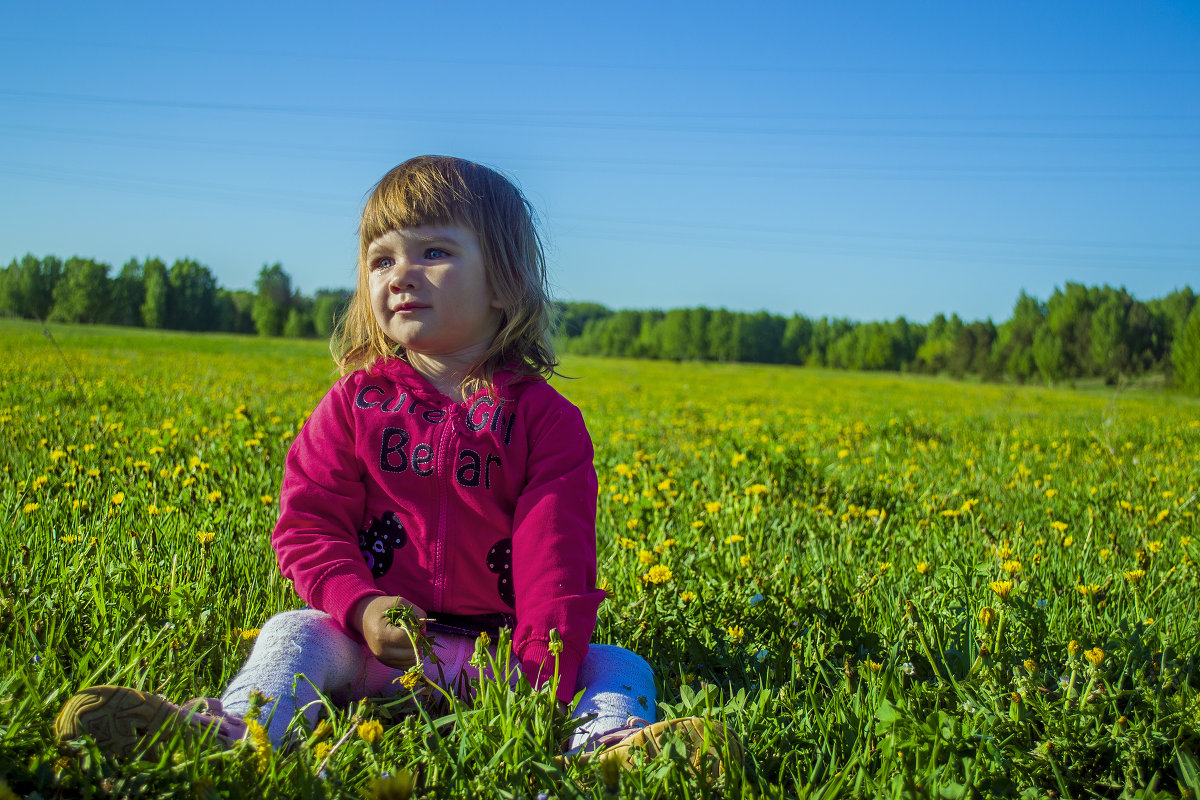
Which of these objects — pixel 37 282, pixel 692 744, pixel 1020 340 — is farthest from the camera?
pixel 1020 340

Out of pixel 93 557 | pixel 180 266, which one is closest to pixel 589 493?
pixel 93 557

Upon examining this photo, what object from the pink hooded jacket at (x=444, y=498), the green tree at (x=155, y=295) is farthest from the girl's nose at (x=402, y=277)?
the green tree at (x=155, y=295)

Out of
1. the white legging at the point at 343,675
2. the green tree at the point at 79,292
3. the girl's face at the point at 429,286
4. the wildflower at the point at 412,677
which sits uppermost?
the green tree at the point at 79,292

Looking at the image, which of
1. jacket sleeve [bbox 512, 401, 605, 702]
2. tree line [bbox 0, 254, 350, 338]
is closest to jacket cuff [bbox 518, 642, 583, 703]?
jacket sleeve [bbox 512, 401, 605, 702]

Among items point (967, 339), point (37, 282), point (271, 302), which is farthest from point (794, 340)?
point (37, 282)

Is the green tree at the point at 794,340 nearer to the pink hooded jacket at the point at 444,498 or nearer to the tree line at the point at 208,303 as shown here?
the tree line at the point at 208,303

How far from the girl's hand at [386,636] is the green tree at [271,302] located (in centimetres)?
7572

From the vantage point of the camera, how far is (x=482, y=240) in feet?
6.42

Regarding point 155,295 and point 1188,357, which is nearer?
point 1188,357

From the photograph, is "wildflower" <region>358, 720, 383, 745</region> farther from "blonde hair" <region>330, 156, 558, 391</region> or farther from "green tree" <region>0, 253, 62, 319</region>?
"green tree" <region>0, 253, 62, 319</region>

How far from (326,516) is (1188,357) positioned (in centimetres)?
4232

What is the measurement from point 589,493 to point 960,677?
3.11 feet

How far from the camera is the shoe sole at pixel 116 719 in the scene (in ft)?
3.80

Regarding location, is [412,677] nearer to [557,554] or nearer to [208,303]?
[557,554]
